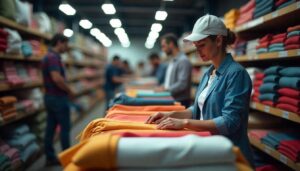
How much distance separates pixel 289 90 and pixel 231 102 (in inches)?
43.1

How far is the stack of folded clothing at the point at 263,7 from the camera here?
2.70 m

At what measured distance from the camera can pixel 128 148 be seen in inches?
41.2

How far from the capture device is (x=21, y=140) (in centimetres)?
393

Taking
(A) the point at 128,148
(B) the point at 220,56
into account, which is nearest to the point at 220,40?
(B) the point at 220,56

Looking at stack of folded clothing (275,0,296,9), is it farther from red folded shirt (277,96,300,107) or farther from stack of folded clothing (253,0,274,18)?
red folded shirt (277,96,300,107)

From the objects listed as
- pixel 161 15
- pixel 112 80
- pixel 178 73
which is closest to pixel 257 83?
pixel 178 73

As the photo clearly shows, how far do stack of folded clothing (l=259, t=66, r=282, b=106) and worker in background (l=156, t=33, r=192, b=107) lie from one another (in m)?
1.00

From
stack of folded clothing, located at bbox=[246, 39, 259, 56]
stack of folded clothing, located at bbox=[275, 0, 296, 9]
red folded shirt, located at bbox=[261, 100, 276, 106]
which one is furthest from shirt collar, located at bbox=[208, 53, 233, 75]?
stack of folded clothing, located at bbox=[246, 39, 259, 56]

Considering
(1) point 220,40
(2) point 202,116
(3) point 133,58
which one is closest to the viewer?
(1) point 220,40

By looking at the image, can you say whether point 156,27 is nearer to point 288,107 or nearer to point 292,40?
point 292,40

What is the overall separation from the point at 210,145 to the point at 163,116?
0.67 meters

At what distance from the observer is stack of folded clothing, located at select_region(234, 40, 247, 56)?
3.47 m

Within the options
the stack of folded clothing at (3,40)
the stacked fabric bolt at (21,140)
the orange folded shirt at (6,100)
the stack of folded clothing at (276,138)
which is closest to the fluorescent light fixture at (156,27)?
the stack of folded clothing at (276,138)

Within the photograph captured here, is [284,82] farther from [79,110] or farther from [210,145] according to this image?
[79,110]
